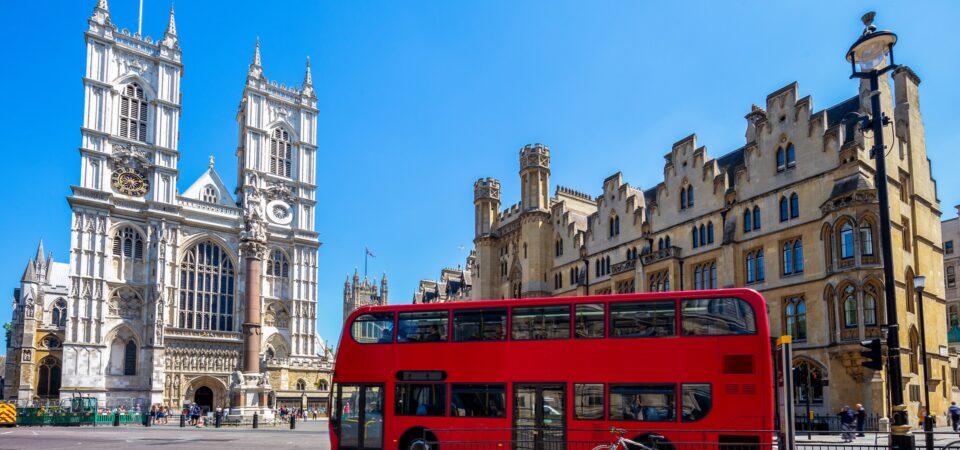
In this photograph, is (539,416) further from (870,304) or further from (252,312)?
(252,312)

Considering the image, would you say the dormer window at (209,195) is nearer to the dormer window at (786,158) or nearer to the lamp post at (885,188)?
the dormer window at (786,158)

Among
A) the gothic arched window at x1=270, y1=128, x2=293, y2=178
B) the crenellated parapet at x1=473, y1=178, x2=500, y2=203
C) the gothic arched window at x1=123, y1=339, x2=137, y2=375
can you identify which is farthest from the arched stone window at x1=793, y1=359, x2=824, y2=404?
the gothic arched window at x1=270, y1=128, x2=293, y2=178

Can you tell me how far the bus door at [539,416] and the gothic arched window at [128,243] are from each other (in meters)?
60.8

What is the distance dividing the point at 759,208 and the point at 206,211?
5440cm

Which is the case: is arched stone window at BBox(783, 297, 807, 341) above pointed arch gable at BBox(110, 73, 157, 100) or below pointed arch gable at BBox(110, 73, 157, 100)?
below

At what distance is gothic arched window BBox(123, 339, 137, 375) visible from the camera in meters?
65.9

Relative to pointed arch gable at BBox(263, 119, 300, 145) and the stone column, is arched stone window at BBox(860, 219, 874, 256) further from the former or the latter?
pointed arch gable at BBox(263, 119, 300, 145)

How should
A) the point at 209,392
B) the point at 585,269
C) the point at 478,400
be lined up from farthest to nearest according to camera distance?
the point at 209,392, the point at 585,269, the point at 478,400

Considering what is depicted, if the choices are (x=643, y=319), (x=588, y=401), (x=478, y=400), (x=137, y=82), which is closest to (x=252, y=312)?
(x=137, y=82)

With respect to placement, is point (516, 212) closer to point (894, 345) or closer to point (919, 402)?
point (919, 402)

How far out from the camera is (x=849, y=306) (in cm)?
3039

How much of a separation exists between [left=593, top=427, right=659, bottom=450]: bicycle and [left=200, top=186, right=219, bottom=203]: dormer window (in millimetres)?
67578

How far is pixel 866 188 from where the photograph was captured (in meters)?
29.7

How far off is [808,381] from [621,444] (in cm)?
2152
